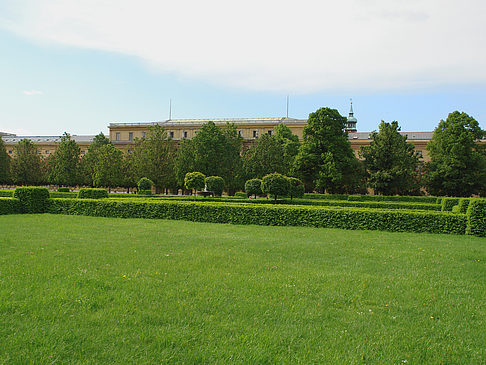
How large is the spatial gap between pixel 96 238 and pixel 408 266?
26.3ft

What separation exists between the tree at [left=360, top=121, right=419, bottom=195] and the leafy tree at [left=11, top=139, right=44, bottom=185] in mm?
46801

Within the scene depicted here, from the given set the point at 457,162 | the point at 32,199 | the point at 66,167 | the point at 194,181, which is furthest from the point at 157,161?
the point at 457,162

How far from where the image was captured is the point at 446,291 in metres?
5.78

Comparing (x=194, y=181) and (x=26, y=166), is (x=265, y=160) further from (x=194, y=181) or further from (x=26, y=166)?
(x=26, y=166)

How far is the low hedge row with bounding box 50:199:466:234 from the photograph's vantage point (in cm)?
1370

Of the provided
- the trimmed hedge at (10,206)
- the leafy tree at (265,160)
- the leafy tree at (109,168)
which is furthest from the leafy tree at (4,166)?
the trimmed hedge at (10,206)

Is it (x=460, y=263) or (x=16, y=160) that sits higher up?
(x=16, y=160)

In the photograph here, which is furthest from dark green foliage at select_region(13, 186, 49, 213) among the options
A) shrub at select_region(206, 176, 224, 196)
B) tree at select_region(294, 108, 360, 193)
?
tree at select_region(294, 108, 360, 193)

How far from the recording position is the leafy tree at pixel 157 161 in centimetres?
4275

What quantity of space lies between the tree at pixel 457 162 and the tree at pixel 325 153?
9197 mm

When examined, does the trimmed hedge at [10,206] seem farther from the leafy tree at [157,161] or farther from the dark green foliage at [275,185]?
the leafy tree at [157,161]

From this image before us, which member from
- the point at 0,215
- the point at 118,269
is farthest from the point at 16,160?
the point at 118,269

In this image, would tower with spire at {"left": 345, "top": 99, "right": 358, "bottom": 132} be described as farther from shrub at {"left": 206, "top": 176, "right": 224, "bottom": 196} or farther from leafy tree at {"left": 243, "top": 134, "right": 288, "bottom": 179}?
shrub at {"left": 206, "top": 176, "right": 224, "bottom": 196}

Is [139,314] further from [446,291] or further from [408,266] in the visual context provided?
[408,266]
